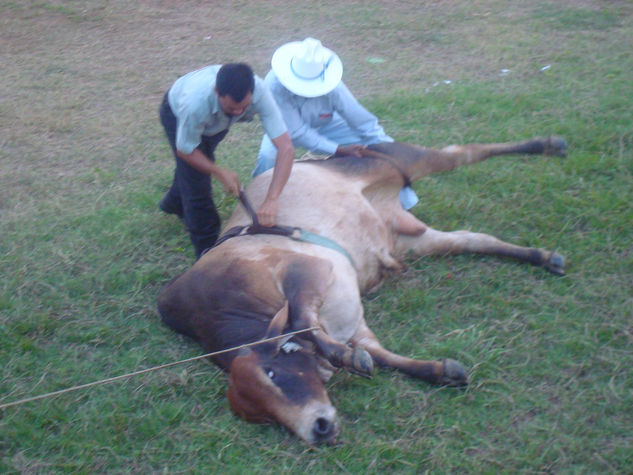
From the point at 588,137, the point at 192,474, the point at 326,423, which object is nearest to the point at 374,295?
the point at 326,423

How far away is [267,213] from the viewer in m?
4.08

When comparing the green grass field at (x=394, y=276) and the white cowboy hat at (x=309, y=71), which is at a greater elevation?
the white cowboy hat at (x=309, y=71)

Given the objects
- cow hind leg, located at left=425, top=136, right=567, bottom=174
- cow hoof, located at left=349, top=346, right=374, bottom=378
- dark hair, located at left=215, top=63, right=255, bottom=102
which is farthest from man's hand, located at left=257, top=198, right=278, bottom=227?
cow hind leg, located at left=425, top=136, right=567, bottom=174

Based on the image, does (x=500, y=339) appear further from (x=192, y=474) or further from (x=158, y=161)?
(x=158, y=161)

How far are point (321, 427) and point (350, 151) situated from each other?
2349mm

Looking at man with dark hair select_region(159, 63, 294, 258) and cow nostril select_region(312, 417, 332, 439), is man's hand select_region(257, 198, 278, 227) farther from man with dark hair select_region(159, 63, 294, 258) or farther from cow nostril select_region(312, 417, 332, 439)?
cow nostril select_region(312, 417, 332, 439)

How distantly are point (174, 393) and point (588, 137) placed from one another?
409 cm

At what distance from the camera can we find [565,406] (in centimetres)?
328

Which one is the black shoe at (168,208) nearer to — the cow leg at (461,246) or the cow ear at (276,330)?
the cow leg at (461,246)

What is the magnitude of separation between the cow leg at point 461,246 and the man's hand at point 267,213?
103cm

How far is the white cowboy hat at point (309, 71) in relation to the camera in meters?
4.59

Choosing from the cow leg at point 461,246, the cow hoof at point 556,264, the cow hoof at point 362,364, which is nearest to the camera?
the cow hoof at point 362,364

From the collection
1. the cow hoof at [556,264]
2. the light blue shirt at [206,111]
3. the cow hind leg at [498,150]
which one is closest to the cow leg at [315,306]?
the light blue shirt at [206,111]

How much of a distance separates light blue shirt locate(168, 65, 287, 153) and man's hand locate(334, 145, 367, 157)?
714 mm
